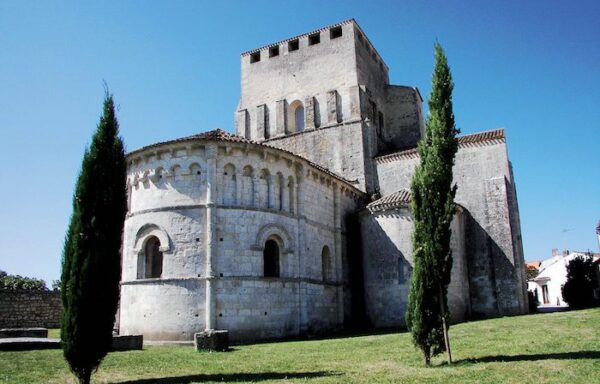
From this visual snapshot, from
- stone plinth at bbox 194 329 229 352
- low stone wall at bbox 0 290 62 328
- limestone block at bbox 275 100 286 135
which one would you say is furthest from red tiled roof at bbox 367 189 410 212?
low stone wall at bbox 0 290 62 328

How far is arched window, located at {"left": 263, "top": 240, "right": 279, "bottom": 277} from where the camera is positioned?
63.7 feet

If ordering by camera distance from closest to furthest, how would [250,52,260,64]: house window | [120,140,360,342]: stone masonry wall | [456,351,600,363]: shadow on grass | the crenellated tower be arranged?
[456,351,600,363]: shadow on grass → [120,140,360,342]: stone masonry wall → the crenellated tower → [250,52,260,64]: house window

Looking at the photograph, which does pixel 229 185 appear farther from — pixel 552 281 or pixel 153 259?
pixel 552 281

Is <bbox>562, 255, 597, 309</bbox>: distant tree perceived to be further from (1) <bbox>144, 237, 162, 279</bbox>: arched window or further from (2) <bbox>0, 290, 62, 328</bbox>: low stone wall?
(2) <bbox>0, 290, 62, 328</bbox>: low stone wall

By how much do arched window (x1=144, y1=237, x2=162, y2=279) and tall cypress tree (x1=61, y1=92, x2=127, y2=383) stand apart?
28.7 feet

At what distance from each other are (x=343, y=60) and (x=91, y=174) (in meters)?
22.1

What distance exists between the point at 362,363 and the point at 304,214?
10.2 meters

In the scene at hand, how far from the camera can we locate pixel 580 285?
28438 mm

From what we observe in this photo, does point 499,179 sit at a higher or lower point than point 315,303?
higher

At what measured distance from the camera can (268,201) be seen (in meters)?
19.1

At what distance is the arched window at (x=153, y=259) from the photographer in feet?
60.4

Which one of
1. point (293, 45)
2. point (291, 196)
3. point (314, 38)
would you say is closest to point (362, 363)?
point (291, 196)

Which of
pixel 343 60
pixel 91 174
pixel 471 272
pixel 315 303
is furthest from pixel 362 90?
pixel 91 174

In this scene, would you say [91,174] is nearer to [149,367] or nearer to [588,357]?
[149,367]
